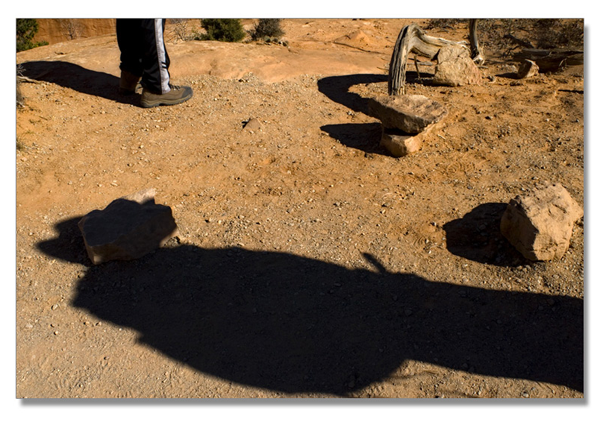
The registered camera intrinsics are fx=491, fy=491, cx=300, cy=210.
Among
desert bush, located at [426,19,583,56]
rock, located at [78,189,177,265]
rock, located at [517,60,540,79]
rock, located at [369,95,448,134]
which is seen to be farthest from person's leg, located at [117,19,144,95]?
desert bush, located at [426,19,583,56]

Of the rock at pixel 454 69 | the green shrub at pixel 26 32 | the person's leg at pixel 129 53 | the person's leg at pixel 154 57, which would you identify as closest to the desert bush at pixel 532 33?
the rock at pixel 454 69

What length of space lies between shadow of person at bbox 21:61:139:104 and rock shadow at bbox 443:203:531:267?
12.8 ft

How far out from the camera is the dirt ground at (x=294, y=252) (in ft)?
9.50

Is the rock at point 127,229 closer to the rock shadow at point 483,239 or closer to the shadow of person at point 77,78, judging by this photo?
the rock shadow at point 483,239

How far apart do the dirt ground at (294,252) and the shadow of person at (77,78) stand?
0.04 meters

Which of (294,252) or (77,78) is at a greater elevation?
(77,78)

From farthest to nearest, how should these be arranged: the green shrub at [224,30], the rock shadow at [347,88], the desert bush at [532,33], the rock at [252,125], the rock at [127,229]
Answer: the green shrub at [224,30] < the desert bush at [532,33] < the rock shadow at [347,88] < the rock at [252,125] < the rock at [127,229]

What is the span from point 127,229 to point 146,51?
8.52 ft

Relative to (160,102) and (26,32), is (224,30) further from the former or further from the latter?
(26,32)

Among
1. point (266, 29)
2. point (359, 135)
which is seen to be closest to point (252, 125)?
point (359, 135)

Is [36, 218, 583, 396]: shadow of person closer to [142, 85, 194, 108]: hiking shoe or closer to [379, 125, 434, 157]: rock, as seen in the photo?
[379, 125, 434, 157]: rock

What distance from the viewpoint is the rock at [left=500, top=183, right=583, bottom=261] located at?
11.0 feet

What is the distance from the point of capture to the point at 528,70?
627cm

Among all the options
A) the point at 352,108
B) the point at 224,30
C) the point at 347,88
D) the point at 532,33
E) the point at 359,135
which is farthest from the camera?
the point at 224,30
